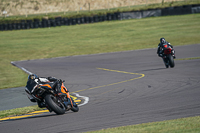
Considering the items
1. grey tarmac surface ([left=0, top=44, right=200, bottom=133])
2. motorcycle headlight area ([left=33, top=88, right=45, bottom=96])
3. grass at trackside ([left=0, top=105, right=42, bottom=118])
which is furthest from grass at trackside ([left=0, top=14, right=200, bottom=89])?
motorcycle headlight area ([left=33, top=88, right=45, bottom=96])

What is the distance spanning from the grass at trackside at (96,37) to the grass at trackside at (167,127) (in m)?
17.1

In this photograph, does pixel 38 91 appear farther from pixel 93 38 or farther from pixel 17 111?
pixel 93 38

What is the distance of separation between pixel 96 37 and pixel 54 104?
30539 mm

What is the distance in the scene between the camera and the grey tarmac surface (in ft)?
25.1

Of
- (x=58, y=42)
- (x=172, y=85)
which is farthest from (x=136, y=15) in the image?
(x=172, y=85)

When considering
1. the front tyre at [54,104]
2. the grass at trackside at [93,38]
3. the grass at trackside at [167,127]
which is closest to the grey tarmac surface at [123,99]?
the front tyre at [54,104]

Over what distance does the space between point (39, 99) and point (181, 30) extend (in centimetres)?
3166

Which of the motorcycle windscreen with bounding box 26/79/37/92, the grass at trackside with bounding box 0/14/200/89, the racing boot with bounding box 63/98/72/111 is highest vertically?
the motorcycle windscreen with bounding box 26/79/37/92

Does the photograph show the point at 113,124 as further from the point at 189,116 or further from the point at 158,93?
the point at 158,93

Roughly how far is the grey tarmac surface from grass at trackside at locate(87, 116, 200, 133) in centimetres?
51

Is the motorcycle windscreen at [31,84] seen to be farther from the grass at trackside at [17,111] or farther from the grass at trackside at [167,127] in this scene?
the grass at trackside at [167,127]

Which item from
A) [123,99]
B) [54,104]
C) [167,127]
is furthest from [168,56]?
[167,127]

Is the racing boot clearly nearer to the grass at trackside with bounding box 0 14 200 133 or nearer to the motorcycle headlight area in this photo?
the motorcycle headlight area

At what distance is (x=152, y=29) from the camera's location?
4009 cm
